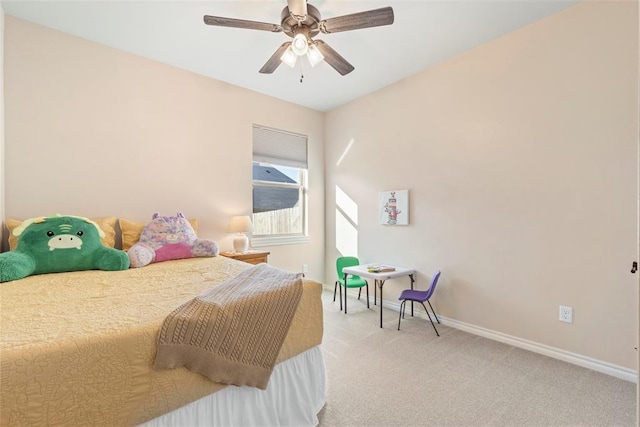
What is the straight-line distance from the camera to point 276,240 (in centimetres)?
394

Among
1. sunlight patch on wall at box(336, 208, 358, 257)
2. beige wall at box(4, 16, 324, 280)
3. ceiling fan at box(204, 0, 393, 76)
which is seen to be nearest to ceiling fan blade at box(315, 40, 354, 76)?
ceiling fan at box(204, 0, 393, 76)

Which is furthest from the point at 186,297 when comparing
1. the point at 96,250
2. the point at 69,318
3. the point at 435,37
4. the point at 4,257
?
the point at 435,37

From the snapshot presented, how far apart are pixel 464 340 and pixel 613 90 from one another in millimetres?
2276

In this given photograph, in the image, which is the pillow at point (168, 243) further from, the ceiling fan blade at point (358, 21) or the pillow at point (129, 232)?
→ the ceiling fan blade at point (358, 21)

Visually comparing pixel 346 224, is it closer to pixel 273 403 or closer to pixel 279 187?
pixel 279 187

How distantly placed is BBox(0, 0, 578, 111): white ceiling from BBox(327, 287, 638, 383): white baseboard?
2.68 meters

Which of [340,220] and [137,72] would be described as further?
[340,220]

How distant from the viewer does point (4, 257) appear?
185 cm

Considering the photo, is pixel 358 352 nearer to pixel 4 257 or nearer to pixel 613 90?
pixel 4 257

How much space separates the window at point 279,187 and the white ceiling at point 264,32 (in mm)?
882

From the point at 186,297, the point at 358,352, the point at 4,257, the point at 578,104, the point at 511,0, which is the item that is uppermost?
the point at 511,0

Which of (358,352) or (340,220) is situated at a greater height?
(340,220)

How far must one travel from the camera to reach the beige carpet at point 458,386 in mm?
1628

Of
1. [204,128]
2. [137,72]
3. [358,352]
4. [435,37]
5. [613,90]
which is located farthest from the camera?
[204,128]
